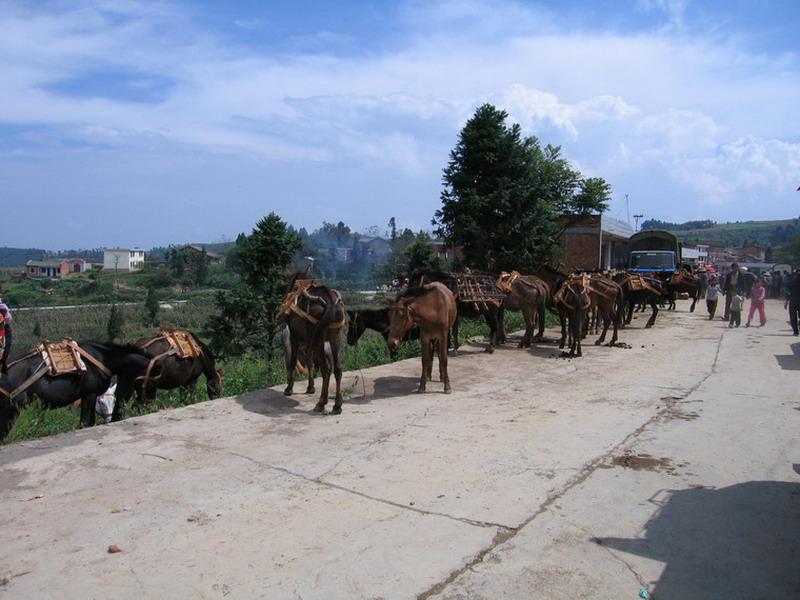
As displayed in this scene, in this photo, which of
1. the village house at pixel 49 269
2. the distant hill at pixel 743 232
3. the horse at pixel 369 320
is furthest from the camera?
the distant hill at pixel 743 232

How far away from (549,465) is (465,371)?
16.7 feet

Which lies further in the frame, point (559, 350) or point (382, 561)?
point (559, 350)

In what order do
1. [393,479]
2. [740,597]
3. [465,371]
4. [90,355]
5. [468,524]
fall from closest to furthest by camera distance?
1. [740,597]
2. [468,524]
3. [393,479]
4. [90,355]
5. [465,371]

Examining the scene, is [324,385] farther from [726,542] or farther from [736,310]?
[736,310]

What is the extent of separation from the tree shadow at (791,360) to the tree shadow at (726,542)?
707cm

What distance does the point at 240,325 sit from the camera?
56.3ft

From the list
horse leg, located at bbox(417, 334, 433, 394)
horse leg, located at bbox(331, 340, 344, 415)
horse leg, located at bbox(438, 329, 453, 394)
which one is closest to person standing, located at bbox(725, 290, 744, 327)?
horse leg, located at bbox(438, 329, 453, 394)

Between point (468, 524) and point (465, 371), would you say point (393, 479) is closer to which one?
point (468, 524)

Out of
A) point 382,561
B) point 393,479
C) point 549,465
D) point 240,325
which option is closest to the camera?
point 382,561

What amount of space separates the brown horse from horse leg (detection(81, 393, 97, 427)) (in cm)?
390

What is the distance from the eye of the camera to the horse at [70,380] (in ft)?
23.6

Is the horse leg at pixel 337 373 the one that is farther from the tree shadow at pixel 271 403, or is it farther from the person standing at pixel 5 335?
the person standing at pixel 5 335

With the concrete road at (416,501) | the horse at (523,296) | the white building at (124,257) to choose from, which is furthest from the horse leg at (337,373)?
the white building at (124,257)

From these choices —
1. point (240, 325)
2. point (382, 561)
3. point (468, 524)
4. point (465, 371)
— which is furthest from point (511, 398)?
point (240, 325)
